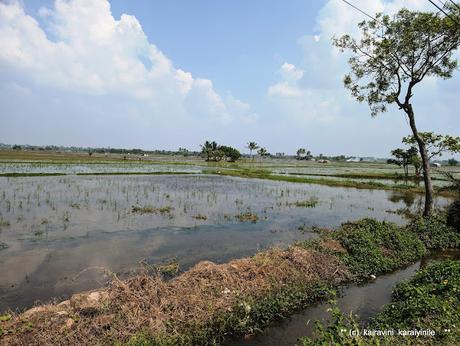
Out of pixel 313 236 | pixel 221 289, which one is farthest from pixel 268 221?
pixel 221 289

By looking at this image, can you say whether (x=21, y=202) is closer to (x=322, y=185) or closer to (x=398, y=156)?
(x=322, y=185)

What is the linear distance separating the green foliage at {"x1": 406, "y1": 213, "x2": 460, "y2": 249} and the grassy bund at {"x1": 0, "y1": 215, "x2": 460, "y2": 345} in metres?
3.86

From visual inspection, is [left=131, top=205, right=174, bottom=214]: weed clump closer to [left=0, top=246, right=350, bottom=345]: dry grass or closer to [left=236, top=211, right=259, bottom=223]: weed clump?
[left=236, top=211, right=259, bottom=223]: weed clump

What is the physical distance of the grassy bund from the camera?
485 centimetres

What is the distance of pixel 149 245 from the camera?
10656 mm

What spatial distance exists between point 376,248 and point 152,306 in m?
7.82

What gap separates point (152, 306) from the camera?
18.2ft

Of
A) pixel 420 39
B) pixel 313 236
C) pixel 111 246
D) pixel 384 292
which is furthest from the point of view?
pixel 420 39

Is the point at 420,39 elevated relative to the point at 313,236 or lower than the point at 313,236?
elevated

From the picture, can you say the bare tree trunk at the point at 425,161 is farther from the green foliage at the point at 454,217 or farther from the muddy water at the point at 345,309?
the muddy water at the point at 345,309

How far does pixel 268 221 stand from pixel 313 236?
314cm

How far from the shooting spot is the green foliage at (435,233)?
38.6 ft

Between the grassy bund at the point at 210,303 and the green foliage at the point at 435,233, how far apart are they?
152 inches

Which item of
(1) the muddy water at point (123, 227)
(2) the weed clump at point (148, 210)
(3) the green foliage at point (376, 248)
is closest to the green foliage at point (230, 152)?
(1) the muddy water at point (123, 227)
